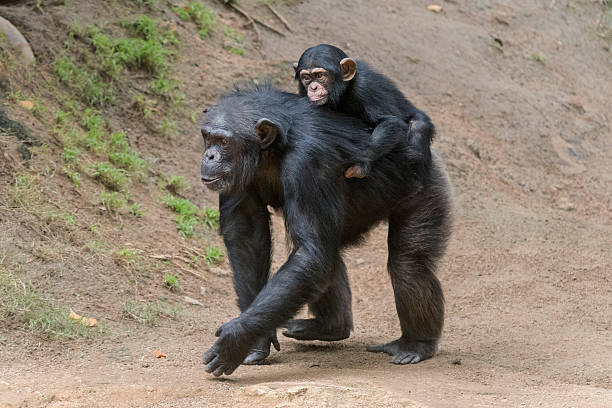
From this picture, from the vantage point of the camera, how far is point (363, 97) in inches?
256

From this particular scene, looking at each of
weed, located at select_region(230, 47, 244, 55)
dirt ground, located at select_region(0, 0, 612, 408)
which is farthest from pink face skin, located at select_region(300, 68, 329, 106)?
weed, located at select_region(230, 47, 244, 55)

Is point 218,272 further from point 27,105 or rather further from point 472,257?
point 472,257

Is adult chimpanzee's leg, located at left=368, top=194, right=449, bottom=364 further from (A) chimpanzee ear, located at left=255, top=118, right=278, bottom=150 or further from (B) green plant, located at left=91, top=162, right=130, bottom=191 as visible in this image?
(B) green plant, located at left=91, top=162, right=130, bottom=191

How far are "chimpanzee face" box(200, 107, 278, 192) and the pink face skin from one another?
0.74 meters

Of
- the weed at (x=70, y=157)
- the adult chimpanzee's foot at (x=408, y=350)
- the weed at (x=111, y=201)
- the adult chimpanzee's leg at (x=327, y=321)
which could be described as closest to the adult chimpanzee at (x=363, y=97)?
the adult chimpanzee's leg at (x=327, y=321)

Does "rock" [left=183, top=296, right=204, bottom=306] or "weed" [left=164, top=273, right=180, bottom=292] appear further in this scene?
"weed" [left=164, top=273, right=180, bottom=292]

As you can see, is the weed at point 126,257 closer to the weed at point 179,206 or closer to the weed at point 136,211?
the weed at point 136,211

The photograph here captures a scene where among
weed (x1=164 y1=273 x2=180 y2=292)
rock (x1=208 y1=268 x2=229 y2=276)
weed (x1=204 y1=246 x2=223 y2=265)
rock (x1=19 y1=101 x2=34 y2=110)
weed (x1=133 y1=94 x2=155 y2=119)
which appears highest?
rock (x1=19 y1=101 x2=34 y2=110)

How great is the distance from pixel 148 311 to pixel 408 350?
7.65ft

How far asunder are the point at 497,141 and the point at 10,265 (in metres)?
8.07

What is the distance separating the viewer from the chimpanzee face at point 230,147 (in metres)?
5.75

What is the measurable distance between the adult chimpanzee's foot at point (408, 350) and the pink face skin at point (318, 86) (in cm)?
214

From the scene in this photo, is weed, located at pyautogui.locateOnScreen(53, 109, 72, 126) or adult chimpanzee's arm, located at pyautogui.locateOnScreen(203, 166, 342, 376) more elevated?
adult chimpanzee's arm, located at pyautogui.locateOnScreen(203, 166, 342, 376)

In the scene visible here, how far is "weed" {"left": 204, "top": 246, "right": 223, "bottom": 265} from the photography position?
8.80 meters
